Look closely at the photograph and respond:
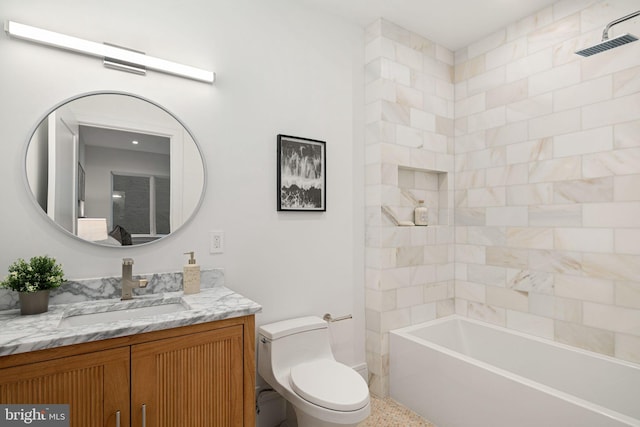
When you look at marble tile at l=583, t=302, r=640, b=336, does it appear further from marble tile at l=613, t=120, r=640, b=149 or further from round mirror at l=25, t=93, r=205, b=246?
round mirror at l=25, t=93, r=205, b=246

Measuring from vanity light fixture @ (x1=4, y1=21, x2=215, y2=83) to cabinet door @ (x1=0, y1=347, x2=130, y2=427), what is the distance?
1.35 m

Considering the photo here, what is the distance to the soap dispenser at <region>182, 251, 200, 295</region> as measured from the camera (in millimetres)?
1752

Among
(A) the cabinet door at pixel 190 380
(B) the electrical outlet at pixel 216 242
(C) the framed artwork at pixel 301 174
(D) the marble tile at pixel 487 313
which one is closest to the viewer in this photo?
(A) the cabinet door at pixel 190 380

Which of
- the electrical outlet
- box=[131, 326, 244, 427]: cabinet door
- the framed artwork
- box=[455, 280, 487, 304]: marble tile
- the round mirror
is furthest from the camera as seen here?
box=[455, 280, 487, 304]: marble tile

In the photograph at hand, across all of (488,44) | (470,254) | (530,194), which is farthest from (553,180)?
(488,44)

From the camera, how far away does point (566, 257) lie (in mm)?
2320

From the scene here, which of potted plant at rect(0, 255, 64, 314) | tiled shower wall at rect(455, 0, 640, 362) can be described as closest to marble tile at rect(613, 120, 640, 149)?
tiled shower wall at rect(455, 0, 640, 362)

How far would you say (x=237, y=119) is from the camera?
6.72 feet

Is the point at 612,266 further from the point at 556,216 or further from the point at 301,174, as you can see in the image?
the point at 301,174

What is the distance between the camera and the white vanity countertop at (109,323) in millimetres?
1106

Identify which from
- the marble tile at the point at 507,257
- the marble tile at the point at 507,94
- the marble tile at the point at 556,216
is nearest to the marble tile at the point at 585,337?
the marble tile at the point at 507,257

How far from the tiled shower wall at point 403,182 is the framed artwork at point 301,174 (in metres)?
0.43

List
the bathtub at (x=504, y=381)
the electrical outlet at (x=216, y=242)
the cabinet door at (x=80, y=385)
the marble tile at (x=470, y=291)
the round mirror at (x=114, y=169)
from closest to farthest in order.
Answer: the cabinet door at (x=80, y=385) < the round mirror at (x=114, y=169) < the bathtub at (x=504, y=381) < the electrical outlet at (x=216, y=242) < the marble tile at (x=470, y=291)

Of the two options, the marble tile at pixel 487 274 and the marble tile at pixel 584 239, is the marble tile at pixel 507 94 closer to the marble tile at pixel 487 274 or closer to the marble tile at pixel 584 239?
the marble tile at pixel 584 239
